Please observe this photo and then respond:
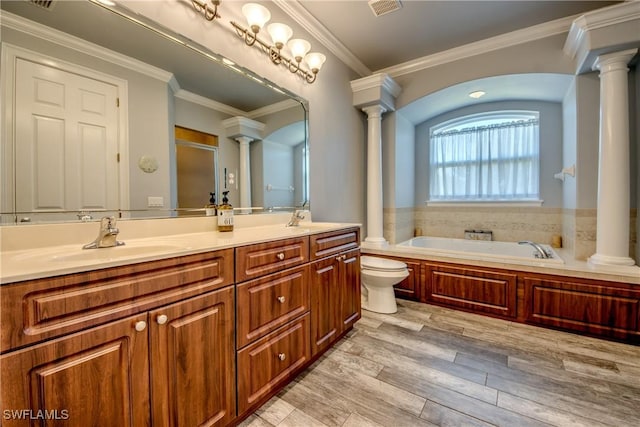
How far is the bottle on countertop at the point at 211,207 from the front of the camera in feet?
5.57

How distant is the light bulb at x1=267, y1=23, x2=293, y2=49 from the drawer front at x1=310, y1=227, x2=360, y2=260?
1.40 metres

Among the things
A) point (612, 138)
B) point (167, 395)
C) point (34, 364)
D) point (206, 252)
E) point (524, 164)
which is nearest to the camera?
point (34, 364)

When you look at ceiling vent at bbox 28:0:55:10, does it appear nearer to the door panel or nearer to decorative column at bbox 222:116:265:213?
the door panel

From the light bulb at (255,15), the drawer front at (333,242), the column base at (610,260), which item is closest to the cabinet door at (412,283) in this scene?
the drawer front at (333,242)

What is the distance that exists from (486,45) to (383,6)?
125cm

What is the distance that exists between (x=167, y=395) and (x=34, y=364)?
0.42 metres

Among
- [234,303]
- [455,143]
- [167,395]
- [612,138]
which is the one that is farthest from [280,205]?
[455,143]

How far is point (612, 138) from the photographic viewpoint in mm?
2109

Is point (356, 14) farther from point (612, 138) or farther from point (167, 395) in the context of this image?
point (167, 395)

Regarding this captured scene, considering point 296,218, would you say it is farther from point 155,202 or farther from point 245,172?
point 155,202

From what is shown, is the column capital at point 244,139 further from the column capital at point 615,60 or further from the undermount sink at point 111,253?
the column capital at point 615,60

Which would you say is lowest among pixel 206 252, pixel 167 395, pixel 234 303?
pixel 167 395

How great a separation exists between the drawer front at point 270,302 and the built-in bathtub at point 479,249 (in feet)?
5.74

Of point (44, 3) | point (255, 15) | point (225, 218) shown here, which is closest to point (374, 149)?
point (255, 15)
